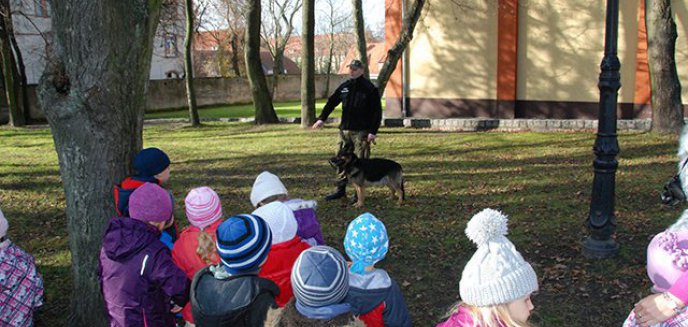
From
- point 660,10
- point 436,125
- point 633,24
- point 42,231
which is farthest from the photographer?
point 436,125

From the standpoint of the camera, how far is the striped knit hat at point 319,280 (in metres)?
2.47

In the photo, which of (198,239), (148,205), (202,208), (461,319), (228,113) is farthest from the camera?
(228,113)

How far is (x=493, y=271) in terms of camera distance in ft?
7.65

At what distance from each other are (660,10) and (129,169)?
13.4m

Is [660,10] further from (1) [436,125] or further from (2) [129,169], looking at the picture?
(2) [129,169]

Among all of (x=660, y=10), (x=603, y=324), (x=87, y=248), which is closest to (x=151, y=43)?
(x=87, y=248)

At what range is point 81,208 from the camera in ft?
14.0

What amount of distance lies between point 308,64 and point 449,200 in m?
12.4

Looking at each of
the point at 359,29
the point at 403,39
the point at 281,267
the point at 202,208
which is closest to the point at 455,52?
the point at 359,29

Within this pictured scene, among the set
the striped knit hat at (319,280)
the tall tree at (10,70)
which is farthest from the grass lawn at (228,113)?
the striped knit hat at (319,280)

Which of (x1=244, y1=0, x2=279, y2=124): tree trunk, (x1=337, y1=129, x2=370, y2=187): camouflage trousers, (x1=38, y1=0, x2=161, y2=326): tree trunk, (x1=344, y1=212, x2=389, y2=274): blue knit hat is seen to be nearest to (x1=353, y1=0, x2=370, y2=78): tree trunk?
(x1=244, y1=0, x2=279, y2=124): tree trunk

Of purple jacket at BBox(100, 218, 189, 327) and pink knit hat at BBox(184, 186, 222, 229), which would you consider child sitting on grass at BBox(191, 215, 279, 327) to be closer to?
purple jacket at BBox(100, 218, 189, 327)

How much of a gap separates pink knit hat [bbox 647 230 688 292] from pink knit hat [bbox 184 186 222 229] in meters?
2.64

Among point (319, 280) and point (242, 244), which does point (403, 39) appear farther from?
point (319, 280)
